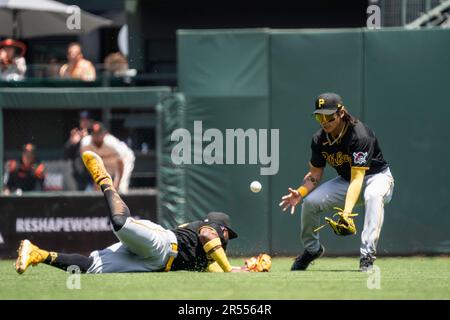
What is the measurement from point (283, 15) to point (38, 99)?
6.84 metres

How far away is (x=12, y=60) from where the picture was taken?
14625mm

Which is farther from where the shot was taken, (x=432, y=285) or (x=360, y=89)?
(x=360, y=89)

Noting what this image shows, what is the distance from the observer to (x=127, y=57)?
53.4ft

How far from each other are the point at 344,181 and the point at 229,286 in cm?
237

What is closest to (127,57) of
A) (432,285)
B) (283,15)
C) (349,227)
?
(283,15)

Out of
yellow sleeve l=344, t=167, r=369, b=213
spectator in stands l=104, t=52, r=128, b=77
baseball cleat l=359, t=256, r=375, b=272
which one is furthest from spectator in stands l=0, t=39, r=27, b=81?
baseball cleat l=359, t=256, r=375, b=272

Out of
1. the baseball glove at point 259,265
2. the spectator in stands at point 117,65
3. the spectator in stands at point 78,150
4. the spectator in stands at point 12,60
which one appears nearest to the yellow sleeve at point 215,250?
the baseball glove at point 259,265

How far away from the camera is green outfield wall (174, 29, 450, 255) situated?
473 inches

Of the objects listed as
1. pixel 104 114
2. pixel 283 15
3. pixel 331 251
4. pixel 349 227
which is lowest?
pixel 331 251

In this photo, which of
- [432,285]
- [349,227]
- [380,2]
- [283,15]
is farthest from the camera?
[283,15]

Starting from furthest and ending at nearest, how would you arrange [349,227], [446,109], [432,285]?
1. [446,109]
2. [349,227]
3. [432,285]

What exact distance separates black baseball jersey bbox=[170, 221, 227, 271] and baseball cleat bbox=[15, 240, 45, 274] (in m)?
1.21

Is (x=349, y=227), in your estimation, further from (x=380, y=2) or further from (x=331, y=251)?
(x=380, y=2)

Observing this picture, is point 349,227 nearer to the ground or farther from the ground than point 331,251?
farther from the ground
